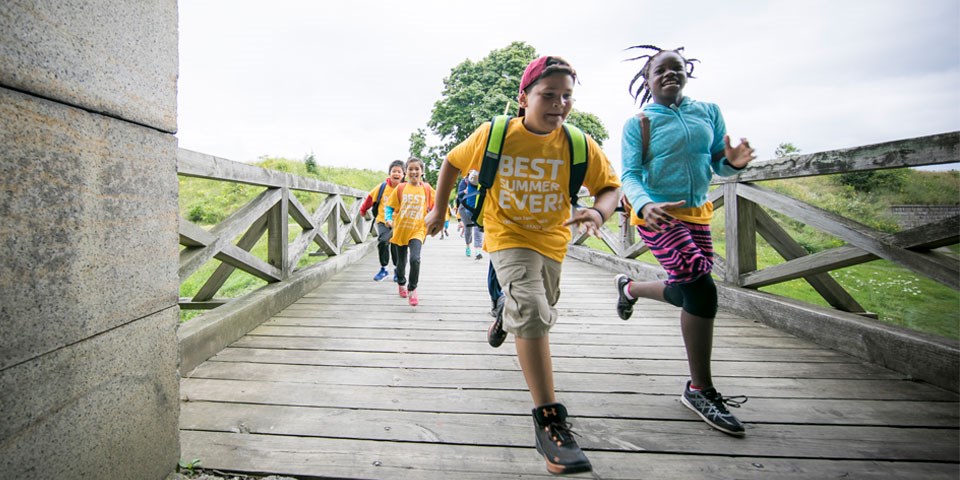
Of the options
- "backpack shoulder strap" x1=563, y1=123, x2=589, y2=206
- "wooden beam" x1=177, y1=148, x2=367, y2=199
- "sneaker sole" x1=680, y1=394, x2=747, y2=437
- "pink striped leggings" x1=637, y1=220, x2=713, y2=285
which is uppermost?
"wooden beam" x1=177, y1=148, x2=367, y2=199

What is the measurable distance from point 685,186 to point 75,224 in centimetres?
219

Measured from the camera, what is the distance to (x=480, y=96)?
23781mm

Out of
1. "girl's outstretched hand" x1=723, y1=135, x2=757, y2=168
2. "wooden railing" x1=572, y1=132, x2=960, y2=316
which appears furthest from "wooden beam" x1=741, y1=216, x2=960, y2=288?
"girl's outstretched hand" x1=723, y1=135, x2=757, y2=168

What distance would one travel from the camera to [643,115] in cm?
199

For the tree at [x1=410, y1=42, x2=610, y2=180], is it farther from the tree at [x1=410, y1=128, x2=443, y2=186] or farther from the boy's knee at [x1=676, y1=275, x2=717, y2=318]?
the boy's knee at [x1=676, y1=275, x2=717, y2=318]

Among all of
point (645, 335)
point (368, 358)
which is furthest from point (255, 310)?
point (645, 335)

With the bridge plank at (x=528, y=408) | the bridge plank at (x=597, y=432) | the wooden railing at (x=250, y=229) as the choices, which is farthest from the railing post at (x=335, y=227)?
the bridge plank at (x=597, y=432)

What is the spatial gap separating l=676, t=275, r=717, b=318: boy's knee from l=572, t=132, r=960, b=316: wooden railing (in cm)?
115

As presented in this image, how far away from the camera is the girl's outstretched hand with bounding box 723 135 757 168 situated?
1.83 metres

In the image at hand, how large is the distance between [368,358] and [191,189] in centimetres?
2025

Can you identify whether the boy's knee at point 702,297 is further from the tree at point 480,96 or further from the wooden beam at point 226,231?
the tree at point 480,96

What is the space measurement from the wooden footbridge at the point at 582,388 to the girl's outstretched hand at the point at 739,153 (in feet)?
3.12

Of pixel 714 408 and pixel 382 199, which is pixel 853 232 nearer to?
pixel 714 408

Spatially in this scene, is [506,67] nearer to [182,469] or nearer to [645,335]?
[645,335]
